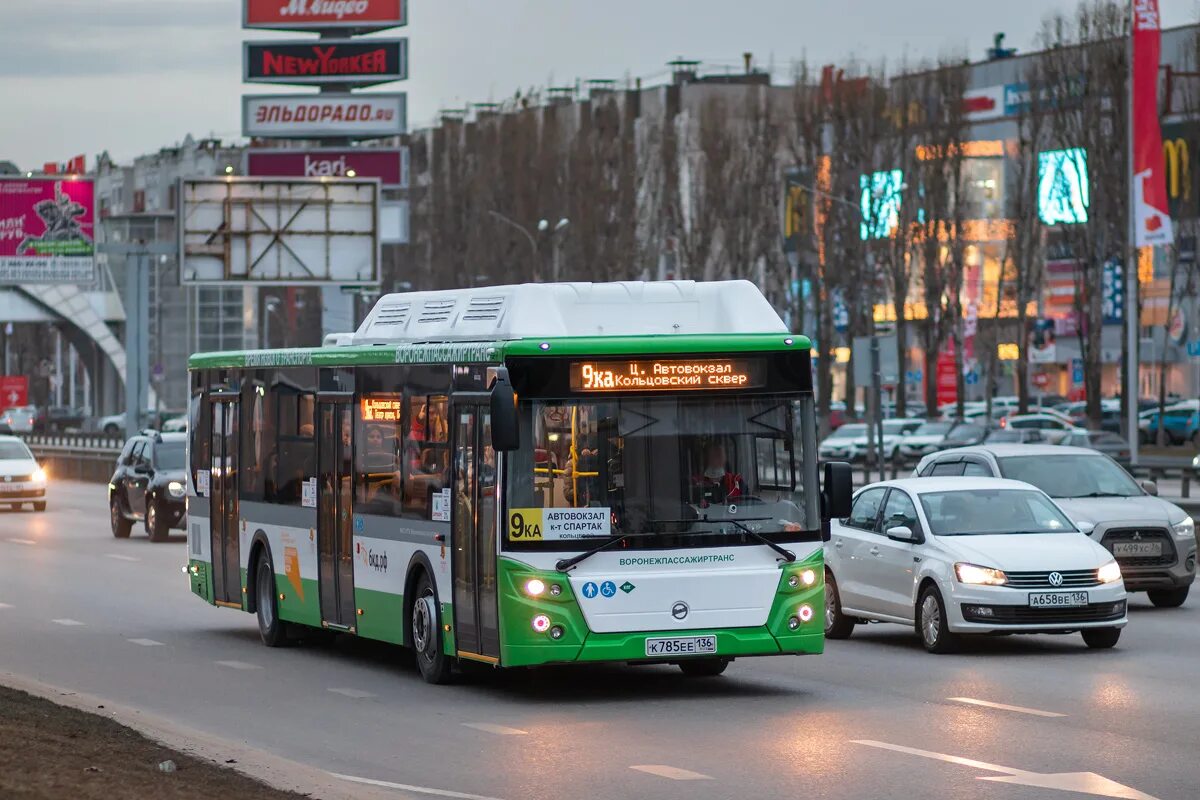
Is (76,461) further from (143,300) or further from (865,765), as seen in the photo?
(865,765)

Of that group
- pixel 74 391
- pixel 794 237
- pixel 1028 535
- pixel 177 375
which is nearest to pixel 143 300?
pixel 794 237

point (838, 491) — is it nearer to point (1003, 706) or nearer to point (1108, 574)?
point (1003, 706)

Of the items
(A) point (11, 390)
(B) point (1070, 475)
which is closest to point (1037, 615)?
(B) point (1070, 475)

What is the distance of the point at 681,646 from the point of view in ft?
49.0

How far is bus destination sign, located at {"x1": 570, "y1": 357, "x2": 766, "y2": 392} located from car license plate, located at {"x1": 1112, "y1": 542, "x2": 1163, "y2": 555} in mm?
7731

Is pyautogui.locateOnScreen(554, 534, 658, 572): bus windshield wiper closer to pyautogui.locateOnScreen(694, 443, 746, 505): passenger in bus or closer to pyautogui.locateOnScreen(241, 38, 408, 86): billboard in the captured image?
pyautogui.locateOnScreen(694, 443, 746, 505): passenger in bus

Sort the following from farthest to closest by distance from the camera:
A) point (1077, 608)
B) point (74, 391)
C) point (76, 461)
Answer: point (74, 391), point (76, 461), point (1077, 608)

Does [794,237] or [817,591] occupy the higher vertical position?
[794,237]

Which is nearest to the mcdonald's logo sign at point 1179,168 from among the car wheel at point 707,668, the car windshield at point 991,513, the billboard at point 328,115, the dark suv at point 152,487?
the billboard at point 328,115

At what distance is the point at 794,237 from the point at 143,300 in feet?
107

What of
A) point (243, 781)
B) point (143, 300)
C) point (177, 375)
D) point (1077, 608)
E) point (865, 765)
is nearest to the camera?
point (243, 781)

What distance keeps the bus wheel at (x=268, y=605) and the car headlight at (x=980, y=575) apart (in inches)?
224

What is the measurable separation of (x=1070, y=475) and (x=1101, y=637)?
496 cm

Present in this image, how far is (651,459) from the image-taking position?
14.9 m
